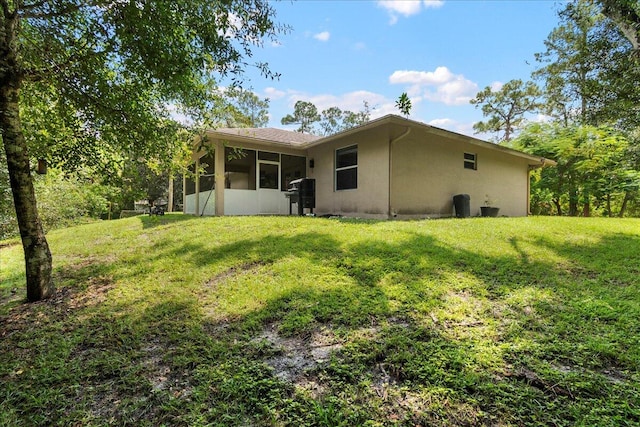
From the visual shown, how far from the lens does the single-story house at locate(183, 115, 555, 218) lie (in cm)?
912

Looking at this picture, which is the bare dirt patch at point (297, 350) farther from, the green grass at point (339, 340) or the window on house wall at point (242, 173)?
the window on house wall at point (242, 173)

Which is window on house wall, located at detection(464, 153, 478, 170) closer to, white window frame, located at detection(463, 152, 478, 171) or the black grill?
white window frame, located at detection(463, 152, 478, 171)

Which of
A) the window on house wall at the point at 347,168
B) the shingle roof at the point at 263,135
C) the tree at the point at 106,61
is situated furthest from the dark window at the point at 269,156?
the tree at the point at 106,61

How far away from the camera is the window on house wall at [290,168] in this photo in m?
12.2

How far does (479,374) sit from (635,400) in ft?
2.51

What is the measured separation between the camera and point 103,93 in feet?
13.3

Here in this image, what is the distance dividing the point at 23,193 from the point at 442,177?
10.0 meters

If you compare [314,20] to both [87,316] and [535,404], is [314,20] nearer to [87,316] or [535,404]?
[87,316]

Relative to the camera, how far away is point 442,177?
10.3 metres

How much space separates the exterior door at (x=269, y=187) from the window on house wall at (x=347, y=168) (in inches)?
102


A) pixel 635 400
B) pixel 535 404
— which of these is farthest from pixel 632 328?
pixel 535 404

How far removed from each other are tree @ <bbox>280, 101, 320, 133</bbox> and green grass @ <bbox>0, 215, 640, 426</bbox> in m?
34.1

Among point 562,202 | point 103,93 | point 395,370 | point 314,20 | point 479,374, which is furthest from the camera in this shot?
point 562,202

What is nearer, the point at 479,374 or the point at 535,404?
the point at 535,404
